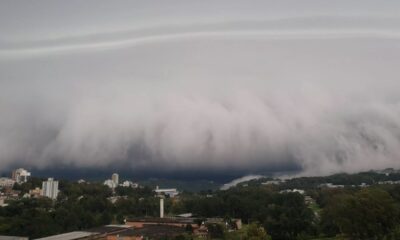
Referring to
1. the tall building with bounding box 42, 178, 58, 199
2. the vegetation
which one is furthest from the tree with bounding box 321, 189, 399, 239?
the tall building with bounding box 42, 178, 58, 199

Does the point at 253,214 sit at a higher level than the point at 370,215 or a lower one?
higher

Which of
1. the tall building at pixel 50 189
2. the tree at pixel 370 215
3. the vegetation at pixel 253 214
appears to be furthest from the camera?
the tall building at pixel 50 189

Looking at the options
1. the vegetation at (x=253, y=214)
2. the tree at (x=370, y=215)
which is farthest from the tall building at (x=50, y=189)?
the tree at (x=370, y=215)

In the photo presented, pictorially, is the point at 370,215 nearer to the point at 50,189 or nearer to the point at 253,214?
the point at 253,214

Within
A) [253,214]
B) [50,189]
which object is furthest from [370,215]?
[50,189]

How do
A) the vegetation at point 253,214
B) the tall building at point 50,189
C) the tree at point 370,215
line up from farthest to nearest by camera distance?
the tall building at point 50,189, the vegetation at point 253,214, the tree at point 370,215

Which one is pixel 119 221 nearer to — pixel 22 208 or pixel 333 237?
pixel 22 208

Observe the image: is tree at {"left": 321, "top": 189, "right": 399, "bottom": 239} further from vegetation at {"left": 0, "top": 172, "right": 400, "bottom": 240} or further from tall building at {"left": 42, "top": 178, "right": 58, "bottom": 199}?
tall building at {"left": 42, "top": 178, "right": 58, "bottom": 199}

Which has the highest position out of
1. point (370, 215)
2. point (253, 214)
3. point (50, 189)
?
point (50, 189)

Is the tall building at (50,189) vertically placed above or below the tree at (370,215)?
above

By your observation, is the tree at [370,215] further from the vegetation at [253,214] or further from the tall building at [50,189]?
the tall building at [50,189]

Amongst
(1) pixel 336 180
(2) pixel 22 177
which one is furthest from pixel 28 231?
(1) pixel 336 180
